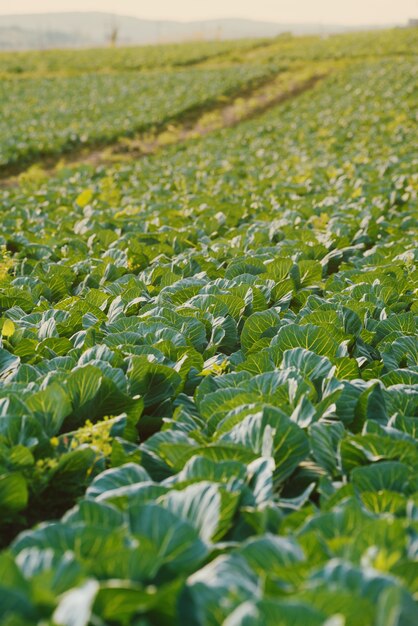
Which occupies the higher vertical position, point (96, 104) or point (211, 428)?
point (96, 104)

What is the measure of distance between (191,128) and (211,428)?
74.0ft

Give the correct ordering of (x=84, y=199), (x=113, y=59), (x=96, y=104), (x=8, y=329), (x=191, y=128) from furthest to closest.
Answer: (x=113, y=59) → (x=96, y=104) → (x=191, y=128) → (x=84, y=199) → (x=8, y=329)

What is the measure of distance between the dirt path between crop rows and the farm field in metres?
11.6

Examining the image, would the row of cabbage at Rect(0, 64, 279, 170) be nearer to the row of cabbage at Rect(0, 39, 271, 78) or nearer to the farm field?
the row of cabbage at Rect(0, 39, 271, 78)

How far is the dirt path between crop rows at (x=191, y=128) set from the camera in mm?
18525

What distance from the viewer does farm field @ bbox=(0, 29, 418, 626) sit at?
4.29 ft

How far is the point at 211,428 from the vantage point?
7.54 feet

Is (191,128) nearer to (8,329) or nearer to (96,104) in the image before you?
(96,104)

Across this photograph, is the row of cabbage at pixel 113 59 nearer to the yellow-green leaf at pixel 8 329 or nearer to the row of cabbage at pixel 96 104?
the row of cabbage at pixel 96 104

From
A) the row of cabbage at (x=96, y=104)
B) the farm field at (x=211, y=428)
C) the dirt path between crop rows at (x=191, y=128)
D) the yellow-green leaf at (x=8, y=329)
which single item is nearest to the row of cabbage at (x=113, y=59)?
the row of cabbage at (x=96, y=104)

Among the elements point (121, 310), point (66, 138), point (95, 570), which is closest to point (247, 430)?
point (95, 570)

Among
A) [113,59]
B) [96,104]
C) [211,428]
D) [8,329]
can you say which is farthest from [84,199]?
[113,59]

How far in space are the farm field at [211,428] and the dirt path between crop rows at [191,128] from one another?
11604 millimetres

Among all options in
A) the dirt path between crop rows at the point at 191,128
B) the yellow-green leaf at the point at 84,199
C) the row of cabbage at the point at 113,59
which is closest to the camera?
the yellow-green leaf at the point at 84,199
